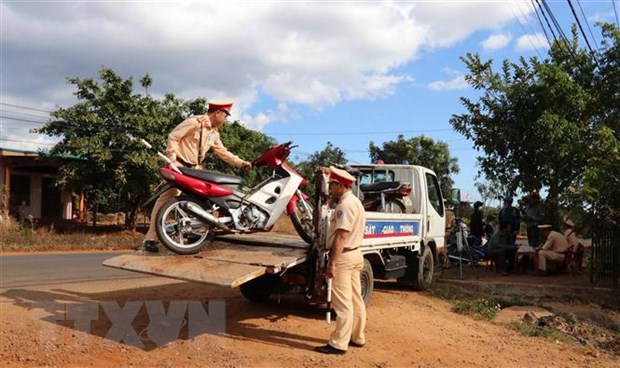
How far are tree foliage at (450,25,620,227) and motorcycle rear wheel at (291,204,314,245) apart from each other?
6811 millimetres

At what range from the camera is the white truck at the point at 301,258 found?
5367 mm

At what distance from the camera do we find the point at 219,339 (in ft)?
18.7

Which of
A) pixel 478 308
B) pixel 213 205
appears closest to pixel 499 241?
pixel 478 308

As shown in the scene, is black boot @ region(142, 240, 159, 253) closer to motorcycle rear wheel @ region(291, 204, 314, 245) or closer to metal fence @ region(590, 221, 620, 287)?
motorcycle rear wheel @ region(291, 204, 314, 245)

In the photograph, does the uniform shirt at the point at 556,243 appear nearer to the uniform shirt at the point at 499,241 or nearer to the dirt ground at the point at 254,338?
the uniform shirt at the point at 499,241

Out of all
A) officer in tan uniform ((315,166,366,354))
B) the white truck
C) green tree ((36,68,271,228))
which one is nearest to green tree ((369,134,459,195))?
green tree ((36,68,271,228))

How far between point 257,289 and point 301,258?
1.67 metres

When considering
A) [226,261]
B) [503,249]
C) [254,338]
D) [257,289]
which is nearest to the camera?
[226,261]

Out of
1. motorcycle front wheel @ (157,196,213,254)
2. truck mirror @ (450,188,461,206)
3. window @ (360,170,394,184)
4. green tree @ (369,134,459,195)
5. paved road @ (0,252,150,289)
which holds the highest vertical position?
green tree @ (369,134,459,195)

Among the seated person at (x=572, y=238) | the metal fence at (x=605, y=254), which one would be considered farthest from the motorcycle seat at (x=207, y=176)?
the seated person at (x=572, y=238)

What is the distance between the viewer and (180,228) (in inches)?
235

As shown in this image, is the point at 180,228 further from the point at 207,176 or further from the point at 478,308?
the point at 478,308

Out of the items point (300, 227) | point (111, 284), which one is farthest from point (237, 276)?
point (111, 284)

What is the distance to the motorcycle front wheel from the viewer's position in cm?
588
